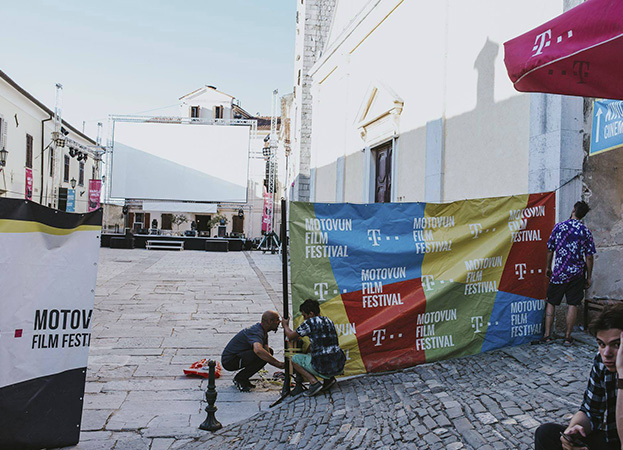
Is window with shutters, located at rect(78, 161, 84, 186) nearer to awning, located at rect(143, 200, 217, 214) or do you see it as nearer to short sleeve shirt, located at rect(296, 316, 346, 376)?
awning, located at rect(143, 200, 217, 214)

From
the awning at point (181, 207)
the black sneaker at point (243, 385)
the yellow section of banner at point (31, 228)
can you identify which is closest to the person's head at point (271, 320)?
the black sneaker at point (243, 385)

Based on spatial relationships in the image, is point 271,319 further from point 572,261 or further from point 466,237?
point 572,261

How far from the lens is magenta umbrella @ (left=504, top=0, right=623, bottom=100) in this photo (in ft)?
11.3

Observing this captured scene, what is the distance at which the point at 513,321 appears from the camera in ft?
19.6

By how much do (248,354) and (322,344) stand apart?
109 cm

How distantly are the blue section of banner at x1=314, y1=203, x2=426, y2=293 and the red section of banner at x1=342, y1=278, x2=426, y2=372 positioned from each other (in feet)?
0.40

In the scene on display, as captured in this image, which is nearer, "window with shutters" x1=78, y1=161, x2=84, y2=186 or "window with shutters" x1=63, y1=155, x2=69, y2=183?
"window with shutters" x1=63, y1=155, x2=69, y2=183

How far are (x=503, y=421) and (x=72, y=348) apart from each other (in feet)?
10.8

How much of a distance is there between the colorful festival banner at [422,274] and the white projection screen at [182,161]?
29.5 metres

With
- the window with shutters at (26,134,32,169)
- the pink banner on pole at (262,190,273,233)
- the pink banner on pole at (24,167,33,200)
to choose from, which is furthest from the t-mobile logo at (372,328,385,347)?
the window with shutters at (26,134,32,169)

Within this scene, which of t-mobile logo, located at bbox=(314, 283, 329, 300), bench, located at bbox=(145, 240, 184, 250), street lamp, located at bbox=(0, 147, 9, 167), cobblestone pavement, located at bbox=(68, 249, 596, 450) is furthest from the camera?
bench, located at bbox=(145, 240, 184, 250)

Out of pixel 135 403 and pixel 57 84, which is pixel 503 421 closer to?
pixel 135 403

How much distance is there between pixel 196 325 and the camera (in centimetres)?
908

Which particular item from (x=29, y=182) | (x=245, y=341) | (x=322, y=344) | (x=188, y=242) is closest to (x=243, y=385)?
(x=245, y=341)
